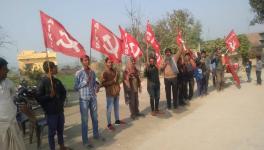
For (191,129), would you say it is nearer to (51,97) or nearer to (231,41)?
(51,97)

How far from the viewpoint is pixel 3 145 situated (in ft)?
13.3

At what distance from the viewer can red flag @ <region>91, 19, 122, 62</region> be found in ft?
23.6

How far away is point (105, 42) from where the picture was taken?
24.4 feet

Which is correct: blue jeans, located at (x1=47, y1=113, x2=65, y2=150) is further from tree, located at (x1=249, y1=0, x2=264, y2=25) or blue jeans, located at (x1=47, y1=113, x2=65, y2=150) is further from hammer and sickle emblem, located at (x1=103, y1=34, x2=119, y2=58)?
tree, located at (x1=249, y1=0, x2=264, y2=25)

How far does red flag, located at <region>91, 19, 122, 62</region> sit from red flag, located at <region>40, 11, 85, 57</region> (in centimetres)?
84

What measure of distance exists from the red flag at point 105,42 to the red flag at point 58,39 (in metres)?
0.84

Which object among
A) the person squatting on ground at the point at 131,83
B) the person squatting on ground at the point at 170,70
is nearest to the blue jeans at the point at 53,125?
the person squatting on ground at the point at 131,83

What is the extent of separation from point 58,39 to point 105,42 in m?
1.61

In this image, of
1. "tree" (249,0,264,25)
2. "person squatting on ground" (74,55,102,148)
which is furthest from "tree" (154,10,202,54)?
"person squatting on ground" (74,55,102,148)

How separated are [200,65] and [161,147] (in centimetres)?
732

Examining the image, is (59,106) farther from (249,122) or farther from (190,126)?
(249,122)

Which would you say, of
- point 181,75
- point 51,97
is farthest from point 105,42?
point 181,75

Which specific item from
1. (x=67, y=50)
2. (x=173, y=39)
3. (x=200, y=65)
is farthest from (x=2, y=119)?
(x=173, y=39)

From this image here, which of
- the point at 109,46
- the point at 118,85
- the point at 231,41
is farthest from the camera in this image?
the point at 231,41
